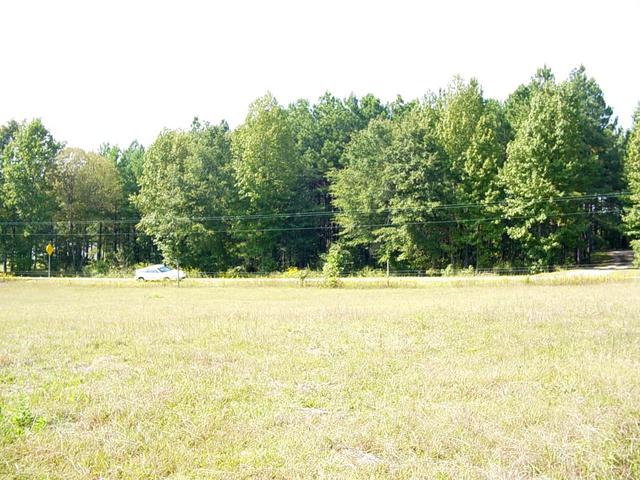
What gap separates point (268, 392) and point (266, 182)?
48.8 metres

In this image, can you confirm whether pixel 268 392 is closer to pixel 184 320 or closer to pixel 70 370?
pixel 70 370

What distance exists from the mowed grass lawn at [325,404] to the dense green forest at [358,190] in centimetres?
3453

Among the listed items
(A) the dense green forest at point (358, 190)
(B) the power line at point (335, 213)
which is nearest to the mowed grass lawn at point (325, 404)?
(B) the power line at point (335, 213)

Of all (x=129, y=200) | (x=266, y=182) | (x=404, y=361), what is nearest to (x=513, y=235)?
(x=266, y=182)

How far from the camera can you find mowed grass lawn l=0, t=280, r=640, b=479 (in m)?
5.39

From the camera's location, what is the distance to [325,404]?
24.5 feet

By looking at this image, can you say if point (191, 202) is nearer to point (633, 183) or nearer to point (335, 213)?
point (335, 213)

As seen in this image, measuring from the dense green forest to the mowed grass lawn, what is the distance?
3453cm

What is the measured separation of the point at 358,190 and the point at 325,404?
Result: 4733cm

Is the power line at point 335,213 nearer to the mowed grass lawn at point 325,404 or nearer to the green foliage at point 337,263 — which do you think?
the green foliage at point 337,263

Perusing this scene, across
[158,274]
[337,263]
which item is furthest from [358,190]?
[158,274]

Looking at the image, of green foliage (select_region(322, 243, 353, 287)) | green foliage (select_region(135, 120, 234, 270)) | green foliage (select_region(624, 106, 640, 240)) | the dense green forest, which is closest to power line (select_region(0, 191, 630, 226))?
the dense green forest

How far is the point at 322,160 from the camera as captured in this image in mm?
64125

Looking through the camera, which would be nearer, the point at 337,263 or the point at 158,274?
the point at 158,274
